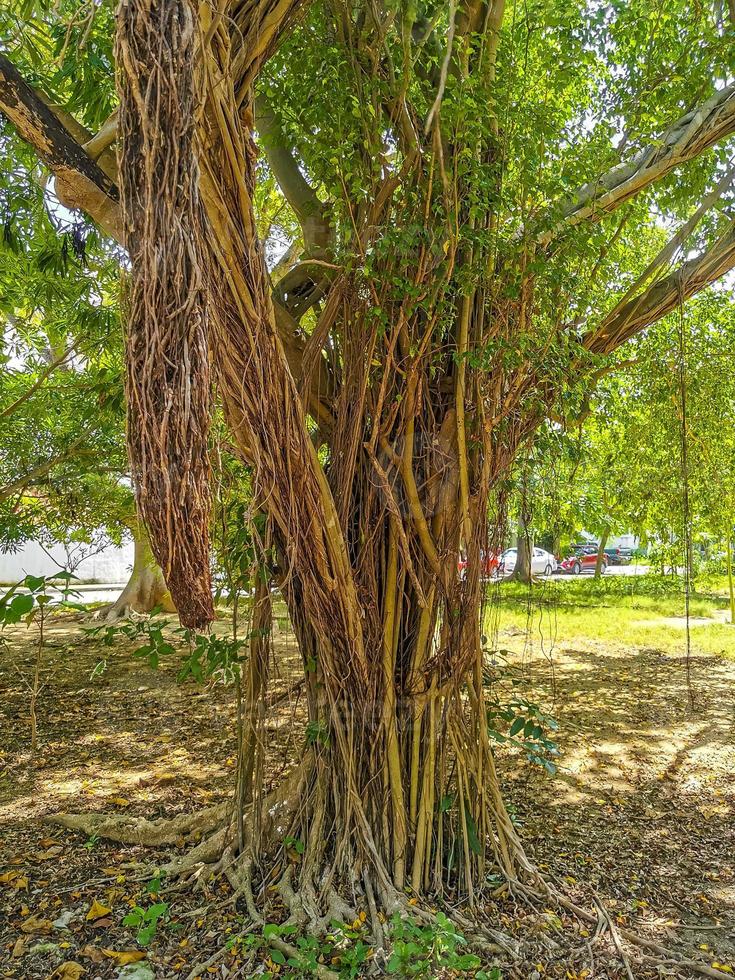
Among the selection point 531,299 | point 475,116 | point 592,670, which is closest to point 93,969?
point 531,299

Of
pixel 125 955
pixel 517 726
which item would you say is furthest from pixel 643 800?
pixel 125 955

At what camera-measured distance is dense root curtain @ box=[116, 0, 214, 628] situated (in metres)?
1.34

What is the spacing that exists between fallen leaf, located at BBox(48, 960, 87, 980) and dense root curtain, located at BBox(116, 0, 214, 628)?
1527mm

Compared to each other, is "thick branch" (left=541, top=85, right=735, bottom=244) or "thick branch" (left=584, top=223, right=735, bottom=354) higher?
"thick branch" (left=541, top=85, right=735, bottom=244)

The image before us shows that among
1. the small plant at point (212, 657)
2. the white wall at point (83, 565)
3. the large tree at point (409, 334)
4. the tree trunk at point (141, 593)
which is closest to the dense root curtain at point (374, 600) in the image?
the large tree at point (409, 334)

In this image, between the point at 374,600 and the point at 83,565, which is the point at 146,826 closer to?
the point at 374,600

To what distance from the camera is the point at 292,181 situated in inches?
112

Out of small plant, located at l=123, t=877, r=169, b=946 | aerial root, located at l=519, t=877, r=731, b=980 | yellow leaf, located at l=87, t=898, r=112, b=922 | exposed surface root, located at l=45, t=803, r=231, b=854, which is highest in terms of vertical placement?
exposed surface root, located at l=45, t=803, r=231, b=854

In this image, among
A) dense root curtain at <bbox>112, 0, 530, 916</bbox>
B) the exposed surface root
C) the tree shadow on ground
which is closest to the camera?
dense root curtain at <bbox>112, 0, 530, 916</bbox>

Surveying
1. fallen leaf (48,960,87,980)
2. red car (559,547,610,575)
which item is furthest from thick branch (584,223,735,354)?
red car (559,547,610,575)

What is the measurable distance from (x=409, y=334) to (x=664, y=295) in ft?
3.68

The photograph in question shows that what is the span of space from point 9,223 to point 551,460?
231cm

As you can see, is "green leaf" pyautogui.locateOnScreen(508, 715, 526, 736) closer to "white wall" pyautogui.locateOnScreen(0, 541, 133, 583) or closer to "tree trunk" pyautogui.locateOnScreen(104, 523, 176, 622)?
"tree trunk" pyautogui.locateOnScreen(104, 523, 176, 622)

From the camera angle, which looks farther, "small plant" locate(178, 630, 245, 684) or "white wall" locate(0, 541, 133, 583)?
"white wall" locate(0, 541, 133, 583)
